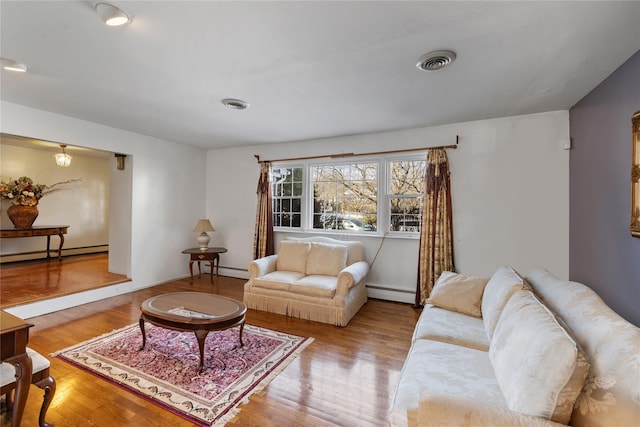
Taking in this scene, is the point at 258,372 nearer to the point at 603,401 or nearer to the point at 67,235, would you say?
the point at 603,401

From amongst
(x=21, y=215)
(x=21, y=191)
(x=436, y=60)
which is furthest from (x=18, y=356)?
(x=21, y=191)

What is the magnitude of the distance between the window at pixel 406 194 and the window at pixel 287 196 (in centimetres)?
155

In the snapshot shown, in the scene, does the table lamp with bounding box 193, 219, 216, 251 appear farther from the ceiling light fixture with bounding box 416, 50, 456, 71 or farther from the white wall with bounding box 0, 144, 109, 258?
the ceiling light fixture with bounding box 416, 50, 456, 71

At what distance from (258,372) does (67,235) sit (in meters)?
6.78

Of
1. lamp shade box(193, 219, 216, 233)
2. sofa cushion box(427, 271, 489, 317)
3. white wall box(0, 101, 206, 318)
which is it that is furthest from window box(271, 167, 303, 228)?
sofa cushion box(427, 271, 489, 317)

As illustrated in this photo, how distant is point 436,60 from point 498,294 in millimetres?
1770

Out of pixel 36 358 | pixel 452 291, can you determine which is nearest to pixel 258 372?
pixel 36 358

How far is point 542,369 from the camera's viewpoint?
1074 millimetres

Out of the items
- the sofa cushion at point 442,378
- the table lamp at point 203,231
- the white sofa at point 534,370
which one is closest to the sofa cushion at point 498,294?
the white sofa at point 534,370

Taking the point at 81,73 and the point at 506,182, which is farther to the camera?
the point at 506,182

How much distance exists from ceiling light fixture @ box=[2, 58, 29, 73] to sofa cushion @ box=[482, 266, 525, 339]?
4048 mm

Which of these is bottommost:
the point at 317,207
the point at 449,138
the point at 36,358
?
the point at 36,358

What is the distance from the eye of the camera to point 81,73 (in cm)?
242

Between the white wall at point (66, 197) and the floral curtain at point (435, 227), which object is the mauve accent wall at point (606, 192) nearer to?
the floral curtain at point (435, 227)
